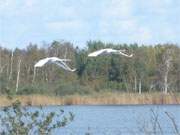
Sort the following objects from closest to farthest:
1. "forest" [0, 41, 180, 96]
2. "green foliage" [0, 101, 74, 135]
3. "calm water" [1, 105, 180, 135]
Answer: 1. "calm water" [1, 105, 180, 135]
2. "green foliage" [0, 101, 74, 135]
3. "forest" [0, 41, 180, 96]

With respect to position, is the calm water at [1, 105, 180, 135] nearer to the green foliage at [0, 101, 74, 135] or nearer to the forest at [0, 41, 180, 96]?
the green foliage at [0, 101, 74, 135]

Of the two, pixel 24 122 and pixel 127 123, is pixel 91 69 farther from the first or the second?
pixel 24 122

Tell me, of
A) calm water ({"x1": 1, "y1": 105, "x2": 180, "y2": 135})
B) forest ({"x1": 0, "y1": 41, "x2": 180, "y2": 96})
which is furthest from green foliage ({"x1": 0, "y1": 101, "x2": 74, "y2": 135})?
forest ({"x1": 0, "y1": 41, "x2": 180, "y2": 96})

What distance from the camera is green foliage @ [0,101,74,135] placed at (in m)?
8.24

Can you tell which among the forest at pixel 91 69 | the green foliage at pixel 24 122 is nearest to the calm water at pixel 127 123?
the green foliage at pixel 24 122

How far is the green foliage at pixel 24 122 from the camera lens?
8.24 meters

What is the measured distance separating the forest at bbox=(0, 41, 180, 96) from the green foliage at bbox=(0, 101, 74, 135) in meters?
36.6

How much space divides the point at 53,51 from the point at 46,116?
49.7m

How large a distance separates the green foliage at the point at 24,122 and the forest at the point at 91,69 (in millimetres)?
36613

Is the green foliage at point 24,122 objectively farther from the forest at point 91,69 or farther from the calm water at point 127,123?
the forest at point 91,69

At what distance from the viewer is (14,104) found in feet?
27.8

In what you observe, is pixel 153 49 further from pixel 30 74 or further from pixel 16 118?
pixel 16 118

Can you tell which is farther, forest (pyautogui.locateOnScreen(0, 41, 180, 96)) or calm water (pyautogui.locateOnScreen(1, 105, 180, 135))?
forest (pyautogui.locateOnScreen(0, 41, 180, 96))

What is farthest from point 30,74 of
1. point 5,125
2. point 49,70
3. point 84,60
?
point 5,125
